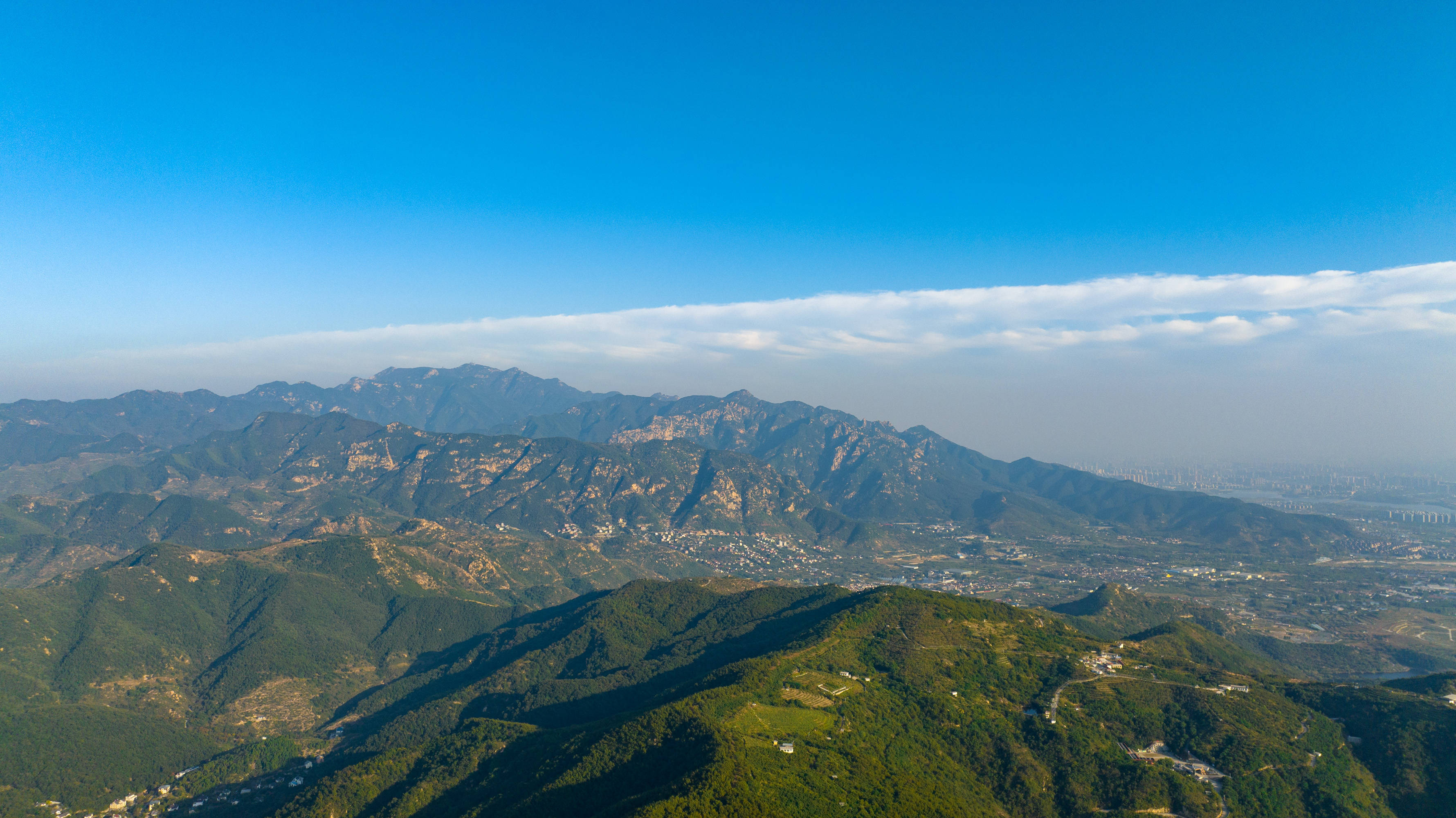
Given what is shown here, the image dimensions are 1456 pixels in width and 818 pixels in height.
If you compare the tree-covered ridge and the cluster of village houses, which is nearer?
the tree-covered ridge

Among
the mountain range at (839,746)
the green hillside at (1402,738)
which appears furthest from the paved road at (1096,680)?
the green hillside at (1402,738)

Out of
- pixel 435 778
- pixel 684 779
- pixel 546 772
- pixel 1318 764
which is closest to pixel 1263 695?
A: pixel 1318 764

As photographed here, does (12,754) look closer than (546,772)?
No

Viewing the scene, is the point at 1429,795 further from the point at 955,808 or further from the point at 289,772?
the point at 289,772

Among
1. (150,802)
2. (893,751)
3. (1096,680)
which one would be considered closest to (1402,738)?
(1096,680)

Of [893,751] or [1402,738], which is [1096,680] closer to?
[1402,738]

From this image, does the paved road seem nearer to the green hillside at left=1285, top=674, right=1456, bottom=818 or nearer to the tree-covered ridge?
the tree-covered ridge

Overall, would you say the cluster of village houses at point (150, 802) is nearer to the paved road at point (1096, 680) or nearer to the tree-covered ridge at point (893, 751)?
the tree-covered ridge at point (893, 751)

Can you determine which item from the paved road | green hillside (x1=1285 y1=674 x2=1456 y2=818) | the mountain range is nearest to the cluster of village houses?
the mountain range
